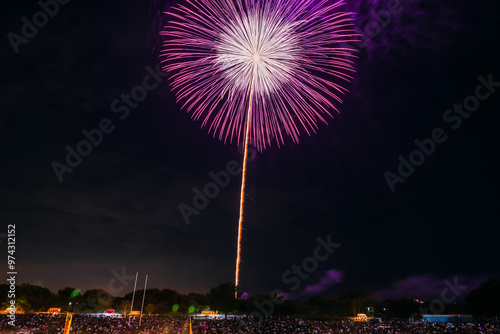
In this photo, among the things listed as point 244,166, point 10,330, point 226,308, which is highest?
point 244,166

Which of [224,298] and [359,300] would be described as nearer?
[224,298]

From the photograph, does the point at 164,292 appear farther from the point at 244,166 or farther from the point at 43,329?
the point at 244,166

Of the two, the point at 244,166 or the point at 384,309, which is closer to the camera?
the point at 244,166

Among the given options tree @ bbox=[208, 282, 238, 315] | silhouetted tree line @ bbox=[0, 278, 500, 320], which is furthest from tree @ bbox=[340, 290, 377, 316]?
tree @ bbox=[208, 282, 238, 315]

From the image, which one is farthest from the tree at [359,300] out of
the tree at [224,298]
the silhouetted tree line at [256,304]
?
the tree at [224,298]

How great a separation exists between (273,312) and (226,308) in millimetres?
34891

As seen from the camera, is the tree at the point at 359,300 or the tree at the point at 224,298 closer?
the tree at the point at 224,298

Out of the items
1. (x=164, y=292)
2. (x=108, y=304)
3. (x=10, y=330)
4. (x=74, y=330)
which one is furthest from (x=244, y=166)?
(x=164, y=292)

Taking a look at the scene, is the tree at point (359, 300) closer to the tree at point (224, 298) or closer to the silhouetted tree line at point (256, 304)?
the silhouetted tree line at point (256, 304)

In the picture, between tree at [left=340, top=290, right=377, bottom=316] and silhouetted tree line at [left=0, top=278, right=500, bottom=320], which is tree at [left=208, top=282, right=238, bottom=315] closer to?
silhouetted tree line at [left=0, top=278, right=500, bottom=320]

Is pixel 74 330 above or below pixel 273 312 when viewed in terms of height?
below

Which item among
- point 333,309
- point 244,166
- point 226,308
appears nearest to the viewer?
point 244,166

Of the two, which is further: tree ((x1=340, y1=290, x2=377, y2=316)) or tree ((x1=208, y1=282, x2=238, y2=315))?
tree ((x1=340, y1=290, x2=377, y2=316))

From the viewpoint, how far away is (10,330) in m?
40.8
